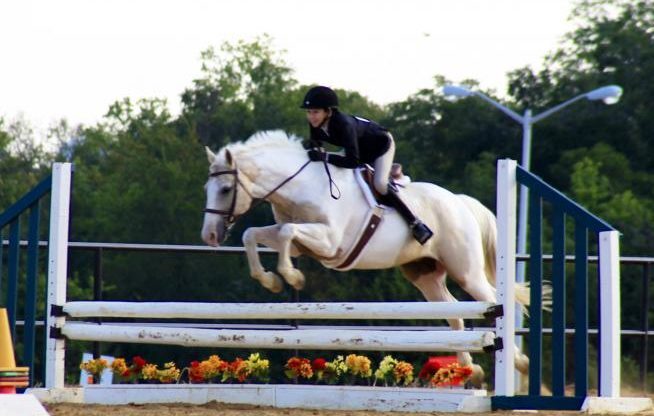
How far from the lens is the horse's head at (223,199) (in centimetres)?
747

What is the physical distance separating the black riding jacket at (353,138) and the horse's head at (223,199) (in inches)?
20.1

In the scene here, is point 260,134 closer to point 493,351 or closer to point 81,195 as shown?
point 493,351

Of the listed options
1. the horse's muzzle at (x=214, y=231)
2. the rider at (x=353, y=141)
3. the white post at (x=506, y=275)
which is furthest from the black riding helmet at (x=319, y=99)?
the white post at (x=506, y=275)

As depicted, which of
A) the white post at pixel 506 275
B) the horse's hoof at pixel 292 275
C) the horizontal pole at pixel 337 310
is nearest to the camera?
the white post at pixel 506 275

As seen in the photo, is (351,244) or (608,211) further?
(608,211)

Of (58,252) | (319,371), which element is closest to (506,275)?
(319,371)

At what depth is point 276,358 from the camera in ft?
86.0

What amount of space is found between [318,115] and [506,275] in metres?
1.45

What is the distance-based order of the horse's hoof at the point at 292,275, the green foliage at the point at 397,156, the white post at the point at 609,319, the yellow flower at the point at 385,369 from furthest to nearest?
the green foliage at the point at 397,156 < the yellow flower at the point at 385,369 < the horse's hoof at the point at 292,275 < the white post at the point at 609,319

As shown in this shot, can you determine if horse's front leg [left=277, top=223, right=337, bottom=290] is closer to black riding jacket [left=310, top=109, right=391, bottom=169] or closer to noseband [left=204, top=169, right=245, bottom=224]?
noseband [left=204, top=169, right=245, bottom=224]

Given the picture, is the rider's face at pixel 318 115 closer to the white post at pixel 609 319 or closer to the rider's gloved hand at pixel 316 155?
the rider's gloved hand at pixel 316 155

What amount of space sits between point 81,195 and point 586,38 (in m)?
17.1

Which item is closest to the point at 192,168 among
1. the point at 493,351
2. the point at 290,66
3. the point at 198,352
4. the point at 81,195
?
the point at 81,195

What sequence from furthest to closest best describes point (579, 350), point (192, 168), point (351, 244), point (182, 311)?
1. point (192, 168)
2. point (351, 244)
3. point (182, 311)
4. point (579, 350)
